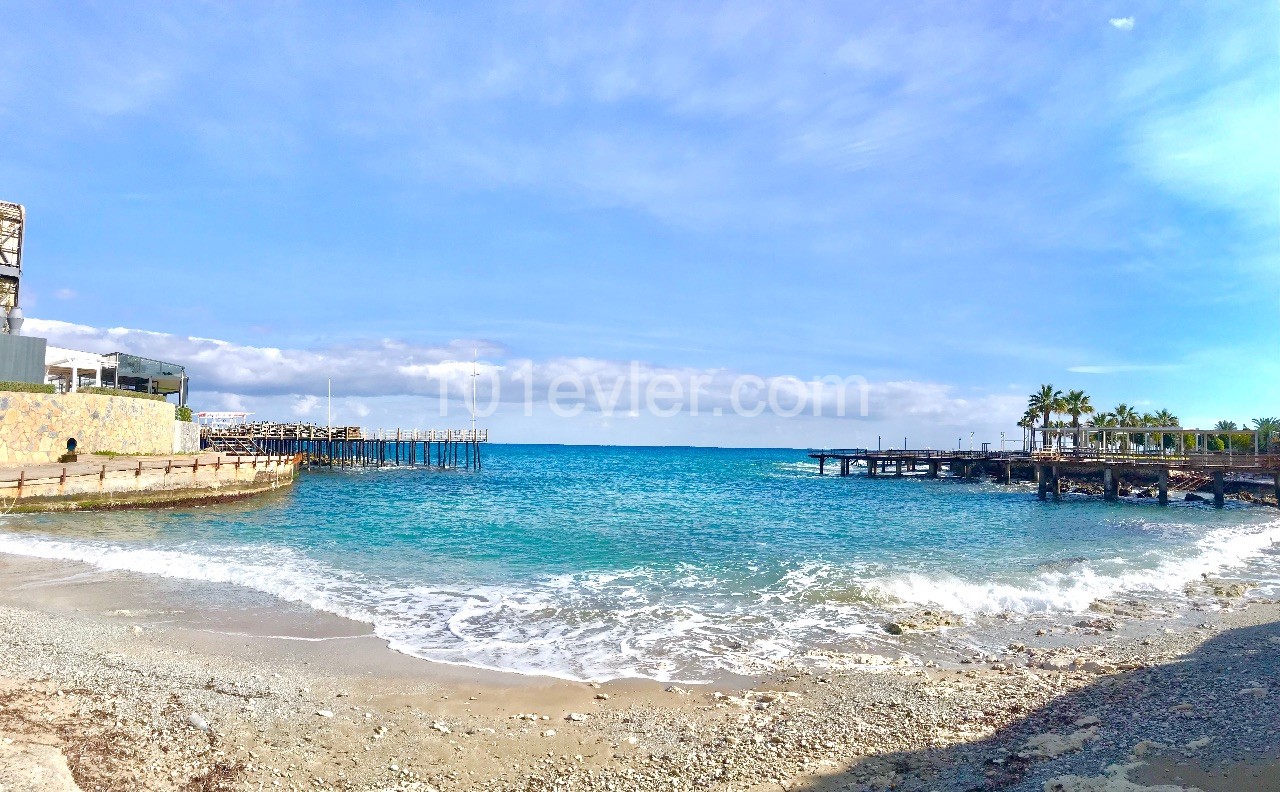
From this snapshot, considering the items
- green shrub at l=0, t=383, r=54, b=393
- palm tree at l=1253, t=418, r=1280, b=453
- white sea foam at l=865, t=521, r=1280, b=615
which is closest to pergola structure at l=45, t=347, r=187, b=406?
green shrub at l=0, t=383, r=54, b=393

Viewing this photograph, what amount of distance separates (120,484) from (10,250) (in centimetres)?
2961

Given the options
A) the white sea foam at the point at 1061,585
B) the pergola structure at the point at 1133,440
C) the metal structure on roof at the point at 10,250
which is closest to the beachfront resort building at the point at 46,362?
the metal structure on roof at the point at 10,250

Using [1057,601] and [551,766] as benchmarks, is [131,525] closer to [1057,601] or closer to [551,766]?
[551,766]

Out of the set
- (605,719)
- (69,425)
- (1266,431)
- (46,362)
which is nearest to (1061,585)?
(605,719)

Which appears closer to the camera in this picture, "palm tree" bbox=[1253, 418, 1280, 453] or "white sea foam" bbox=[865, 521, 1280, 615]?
"white sea foam" bbox=[865, 521, 1280, 615]

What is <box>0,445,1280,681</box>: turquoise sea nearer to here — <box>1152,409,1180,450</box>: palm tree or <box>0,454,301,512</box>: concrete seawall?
<box>0,454,301,512</box>: concrete seawall

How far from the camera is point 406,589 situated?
15.9m

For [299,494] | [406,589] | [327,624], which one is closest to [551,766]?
[327,624]

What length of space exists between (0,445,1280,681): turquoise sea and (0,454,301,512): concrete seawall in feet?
4.42

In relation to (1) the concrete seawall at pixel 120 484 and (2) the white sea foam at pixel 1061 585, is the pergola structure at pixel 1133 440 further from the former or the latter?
(1) the concrete seawall at pixel 120 484

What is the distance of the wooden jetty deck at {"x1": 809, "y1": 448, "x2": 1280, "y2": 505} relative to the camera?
146 ft

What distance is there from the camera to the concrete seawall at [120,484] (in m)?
27.6

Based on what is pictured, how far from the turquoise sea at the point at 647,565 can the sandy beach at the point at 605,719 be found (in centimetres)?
144

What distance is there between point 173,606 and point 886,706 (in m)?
12.6
